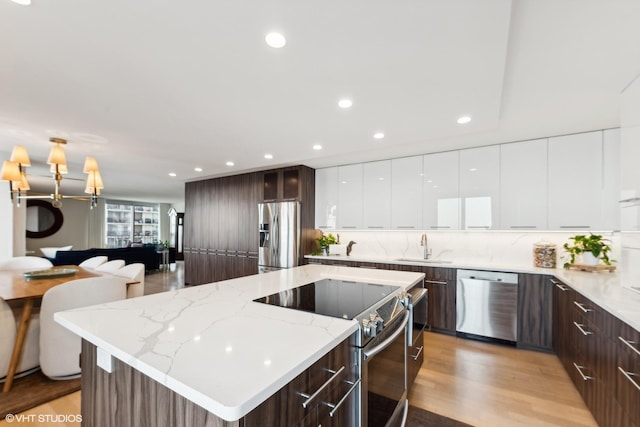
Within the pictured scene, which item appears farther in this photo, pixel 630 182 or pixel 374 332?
pixel 630 182

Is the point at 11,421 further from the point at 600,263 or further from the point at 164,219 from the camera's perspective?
the point at 164,219

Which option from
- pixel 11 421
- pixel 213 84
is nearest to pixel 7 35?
pixel 213 84

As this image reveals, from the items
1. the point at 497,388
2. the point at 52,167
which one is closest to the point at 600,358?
the point at 497,388

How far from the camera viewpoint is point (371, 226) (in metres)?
4.34

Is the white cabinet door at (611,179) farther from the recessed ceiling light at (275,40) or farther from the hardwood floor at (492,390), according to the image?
the recessed ceiling light at (275,40)

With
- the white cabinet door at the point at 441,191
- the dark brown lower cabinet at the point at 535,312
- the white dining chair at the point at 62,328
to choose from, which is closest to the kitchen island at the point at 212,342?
the white dining chair at the point at 62,328

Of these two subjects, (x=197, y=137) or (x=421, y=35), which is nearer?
(x=421, y=35)

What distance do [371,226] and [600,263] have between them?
258 cm

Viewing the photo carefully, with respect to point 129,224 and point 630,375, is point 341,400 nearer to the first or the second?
point 630,375

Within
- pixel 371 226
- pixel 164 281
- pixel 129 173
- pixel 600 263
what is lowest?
pixel 164 281

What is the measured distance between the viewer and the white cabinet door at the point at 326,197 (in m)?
4.76

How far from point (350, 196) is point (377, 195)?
0.47 m

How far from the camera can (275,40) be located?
1509mm

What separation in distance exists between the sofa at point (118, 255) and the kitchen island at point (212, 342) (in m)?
6.12
